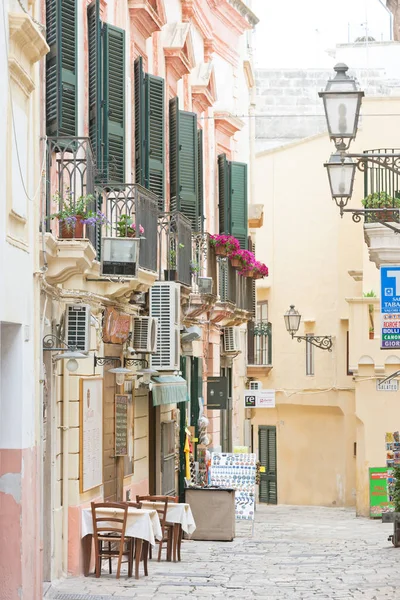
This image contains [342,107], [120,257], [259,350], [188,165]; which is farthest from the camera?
[259,350]

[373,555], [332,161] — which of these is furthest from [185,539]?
[332,161]

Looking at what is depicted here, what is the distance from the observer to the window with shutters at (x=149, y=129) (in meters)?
19.3

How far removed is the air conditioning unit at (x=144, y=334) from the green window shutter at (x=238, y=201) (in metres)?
10.2

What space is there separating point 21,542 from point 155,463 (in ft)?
29.8

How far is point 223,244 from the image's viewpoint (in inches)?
1026

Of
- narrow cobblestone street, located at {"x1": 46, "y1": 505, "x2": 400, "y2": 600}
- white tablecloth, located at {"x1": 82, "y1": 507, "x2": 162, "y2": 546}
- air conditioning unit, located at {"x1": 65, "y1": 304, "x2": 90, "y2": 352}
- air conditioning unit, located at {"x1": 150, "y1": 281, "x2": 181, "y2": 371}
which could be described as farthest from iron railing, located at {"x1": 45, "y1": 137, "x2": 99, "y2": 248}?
air conditioning unit, located at {"x1": 150, "y1": 281, "x2": 181, "y2": 371}

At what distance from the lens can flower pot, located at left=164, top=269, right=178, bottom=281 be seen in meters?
21.2

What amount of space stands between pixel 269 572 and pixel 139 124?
20.7 feet

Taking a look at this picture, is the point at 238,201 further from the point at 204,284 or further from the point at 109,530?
the point at 109,530

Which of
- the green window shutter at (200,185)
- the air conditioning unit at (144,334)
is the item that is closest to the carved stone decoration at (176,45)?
the green window shutter at (200,185)

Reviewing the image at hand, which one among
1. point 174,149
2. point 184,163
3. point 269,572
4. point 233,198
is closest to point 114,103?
point 174,149

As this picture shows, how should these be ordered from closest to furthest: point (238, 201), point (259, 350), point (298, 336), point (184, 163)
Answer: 1. point (184, 163)
2. point (238, 201)
3. point (298, 336)
4. point (259, 350)

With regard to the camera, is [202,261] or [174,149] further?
[202,261]

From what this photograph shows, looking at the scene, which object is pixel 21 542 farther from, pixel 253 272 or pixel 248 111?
pixel 248 111
